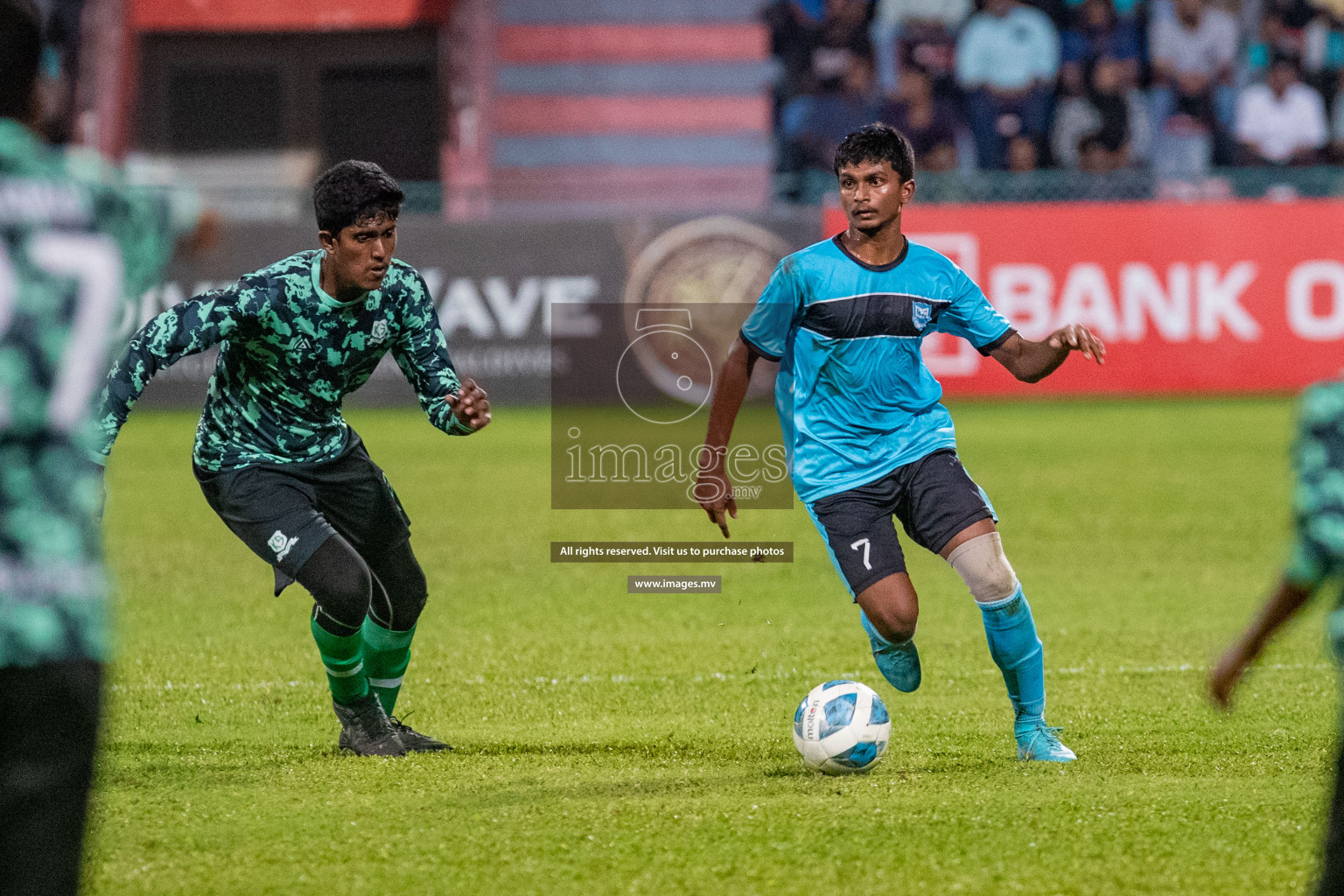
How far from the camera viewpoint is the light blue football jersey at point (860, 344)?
19.4 ft

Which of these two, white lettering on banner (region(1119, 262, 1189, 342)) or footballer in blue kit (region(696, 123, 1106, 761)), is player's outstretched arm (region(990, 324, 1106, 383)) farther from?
white lettering on banner (region(1119, 262, 1189, 342))

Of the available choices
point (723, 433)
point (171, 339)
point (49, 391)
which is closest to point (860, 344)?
point (723, 433)

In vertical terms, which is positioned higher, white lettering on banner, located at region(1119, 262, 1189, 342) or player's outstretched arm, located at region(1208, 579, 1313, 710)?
player's outstretched arm, located at region(1208, 579, 1313, 710)

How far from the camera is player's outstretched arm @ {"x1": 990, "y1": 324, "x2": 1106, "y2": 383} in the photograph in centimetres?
548

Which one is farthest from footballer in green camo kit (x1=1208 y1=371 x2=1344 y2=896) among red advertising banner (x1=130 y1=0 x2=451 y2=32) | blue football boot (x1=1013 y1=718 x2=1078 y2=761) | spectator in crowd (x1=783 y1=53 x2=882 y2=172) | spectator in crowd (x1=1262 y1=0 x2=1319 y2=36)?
red advertising banner (x1=130 y1=0 x2=451 y2=32)

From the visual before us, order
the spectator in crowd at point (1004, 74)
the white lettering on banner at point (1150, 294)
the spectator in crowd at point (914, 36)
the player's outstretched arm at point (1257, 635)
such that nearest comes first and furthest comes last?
1. the player's outstretched arm at point (1257, 635)
2. the white lettering on banner at point (1150, 294)
3. the spectator in crowd at point (1004, 74)
4. the spectator in crowd at point (914, 36)

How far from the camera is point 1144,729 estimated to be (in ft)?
20.2

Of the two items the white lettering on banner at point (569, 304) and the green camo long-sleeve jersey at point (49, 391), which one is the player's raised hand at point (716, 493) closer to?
the green camo long-sleeve jersey at point (49, 391)

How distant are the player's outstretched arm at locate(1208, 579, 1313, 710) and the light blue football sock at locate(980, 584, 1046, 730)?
6.91 feet

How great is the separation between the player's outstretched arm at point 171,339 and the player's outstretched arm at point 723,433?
1.53m

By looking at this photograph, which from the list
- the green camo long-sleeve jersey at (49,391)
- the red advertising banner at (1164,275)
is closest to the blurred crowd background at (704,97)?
the red advertising banner at (1164,275)

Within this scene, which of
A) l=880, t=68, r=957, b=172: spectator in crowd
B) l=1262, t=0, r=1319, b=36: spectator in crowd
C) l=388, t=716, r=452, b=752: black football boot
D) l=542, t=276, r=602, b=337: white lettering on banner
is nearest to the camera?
l=388, t=716, r=452, b=752: black football boot

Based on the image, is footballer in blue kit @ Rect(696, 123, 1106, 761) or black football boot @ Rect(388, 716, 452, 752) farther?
black football boot @ Rect(388, 716, 452, 752)

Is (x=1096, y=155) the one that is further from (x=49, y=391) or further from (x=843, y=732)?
(x=49, y=391)
